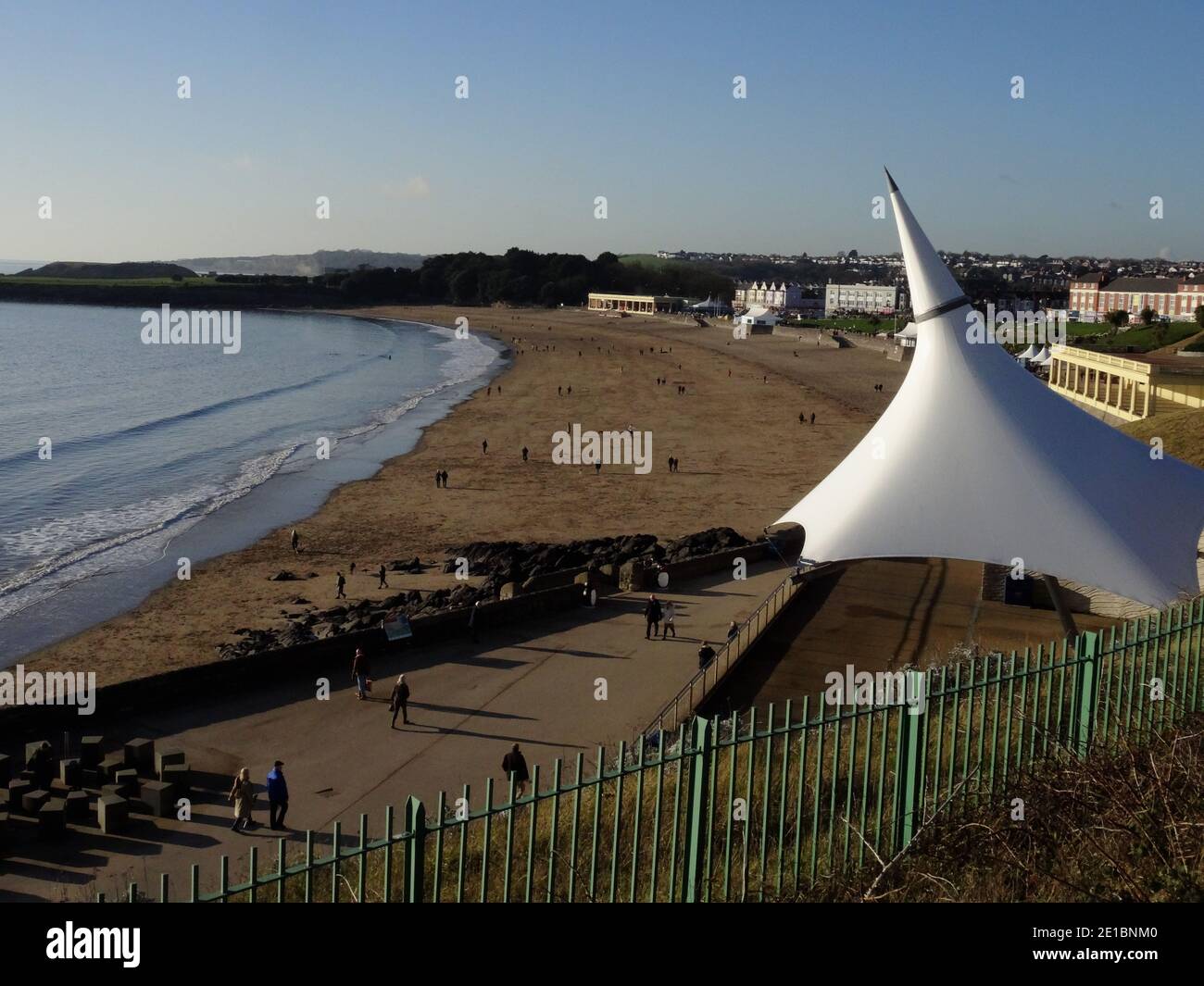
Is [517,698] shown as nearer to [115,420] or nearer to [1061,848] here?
[1061,848]

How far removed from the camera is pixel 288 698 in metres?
15.4

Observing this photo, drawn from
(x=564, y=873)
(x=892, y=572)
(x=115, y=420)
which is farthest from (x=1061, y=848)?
(x=115, y=420)

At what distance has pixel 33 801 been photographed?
11602 mm

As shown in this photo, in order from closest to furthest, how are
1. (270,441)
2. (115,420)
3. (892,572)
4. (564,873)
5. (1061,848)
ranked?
(1061,848), (564,873), (892,572), (270,441), (115,420)

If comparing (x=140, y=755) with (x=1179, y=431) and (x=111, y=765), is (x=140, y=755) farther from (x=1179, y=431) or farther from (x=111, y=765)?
(x=1179, y=431)

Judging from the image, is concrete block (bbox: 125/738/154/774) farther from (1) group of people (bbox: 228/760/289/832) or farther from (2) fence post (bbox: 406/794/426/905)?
(2) fence post (bbox: 406/794/426/905)

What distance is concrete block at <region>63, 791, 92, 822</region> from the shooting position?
11.7m

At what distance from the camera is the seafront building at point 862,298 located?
166875mm

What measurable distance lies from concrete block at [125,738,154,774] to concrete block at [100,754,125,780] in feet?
0.30

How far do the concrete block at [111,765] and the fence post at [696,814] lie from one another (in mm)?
8904

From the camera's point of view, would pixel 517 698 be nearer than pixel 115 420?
Yes

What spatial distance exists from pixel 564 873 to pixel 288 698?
32.4ft

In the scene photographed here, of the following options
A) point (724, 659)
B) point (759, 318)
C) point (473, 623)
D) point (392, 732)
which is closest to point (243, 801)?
point (392, 732)

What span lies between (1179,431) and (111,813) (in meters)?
21.6
